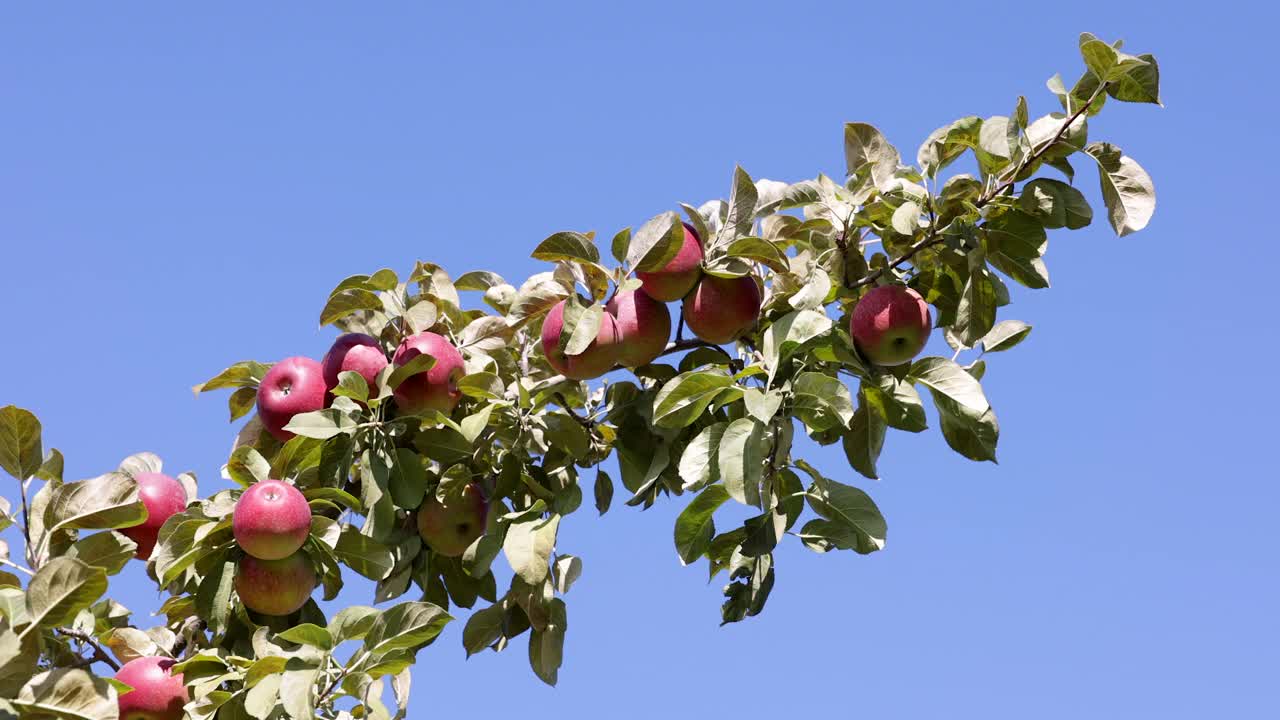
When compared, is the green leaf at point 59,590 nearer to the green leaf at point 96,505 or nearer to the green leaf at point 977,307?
the green leaf at point 96,505

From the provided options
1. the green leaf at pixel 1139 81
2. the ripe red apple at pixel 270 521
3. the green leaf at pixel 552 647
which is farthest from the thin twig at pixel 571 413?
the green leaf at pixel 1139 81

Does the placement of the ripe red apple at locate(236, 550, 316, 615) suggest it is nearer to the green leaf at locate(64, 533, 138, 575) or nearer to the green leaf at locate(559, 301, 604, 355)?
the green leaf at locate(64, 533, 138, 575)

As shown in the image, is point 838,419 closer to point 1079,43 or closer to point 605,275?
point 605,275

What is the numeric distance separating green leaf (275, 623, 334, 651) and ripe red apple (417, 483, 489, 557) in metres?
0.61

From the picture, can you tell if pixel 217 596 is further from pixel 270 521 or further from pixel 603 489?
pixel 603 489

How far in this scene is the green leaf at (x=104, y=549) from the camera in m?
2.62

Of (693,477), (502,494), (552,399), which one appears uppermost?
(552,399)

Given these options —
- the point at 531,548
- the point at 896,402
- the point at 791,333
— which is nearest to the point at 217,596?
the point at 531,548

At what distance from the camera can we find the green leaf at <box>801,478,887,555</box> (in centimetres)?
264

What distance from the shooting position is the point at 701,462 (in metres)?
2.53

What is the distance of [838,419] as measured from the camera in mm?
2492

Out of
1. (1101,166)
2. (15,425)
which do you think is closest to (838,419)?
(1101,166)

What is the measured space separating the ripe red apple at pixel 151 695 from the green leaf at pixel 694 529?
3.56ft

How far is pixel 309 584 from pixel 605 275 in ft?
3.12
